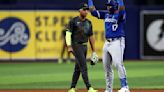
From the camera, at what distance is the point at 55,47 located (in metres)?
26.5

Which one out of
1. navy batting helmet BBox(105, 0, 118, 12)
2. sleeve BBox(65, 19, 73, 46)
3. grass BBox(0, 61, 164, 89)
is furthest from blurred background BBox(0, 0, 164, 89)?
navy batting helmet BBox(105, 0, 118, 12)

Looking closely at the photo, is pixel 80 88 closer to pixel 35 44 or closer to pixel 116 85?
pixel 116 85

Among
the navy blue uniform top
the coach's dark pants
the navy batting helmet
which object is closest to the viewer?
the navy batting helmet

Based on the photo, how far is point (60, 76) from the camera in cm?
1902

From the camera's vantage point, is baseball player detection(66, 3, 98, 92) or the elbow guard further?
baseball player detection(66, 3, 98, 92)

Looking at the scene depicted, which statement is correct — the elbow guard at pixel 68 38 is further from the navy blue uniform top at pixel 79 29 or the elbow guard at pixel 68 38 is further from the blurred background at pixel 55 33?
the blurred background at pixel 55 33

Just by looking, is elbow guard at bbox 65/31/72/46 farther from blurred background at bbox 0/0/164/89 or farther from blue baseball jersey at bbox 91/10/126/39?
blurred background at bbox 0/0/164/89

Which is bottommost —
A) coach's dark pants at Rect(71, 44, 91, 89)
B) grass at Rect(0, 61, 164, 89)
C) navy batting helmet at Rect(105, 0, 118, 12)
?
grass at Rect(0, 61, 164, 89)

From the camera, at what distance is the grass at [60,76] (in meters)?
16.2

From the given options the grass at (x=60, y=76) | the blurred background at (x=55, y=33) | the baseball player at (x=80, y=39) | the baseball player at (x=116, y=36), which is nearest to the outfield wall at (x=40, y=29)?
the blurred background at (x=55, y=33)

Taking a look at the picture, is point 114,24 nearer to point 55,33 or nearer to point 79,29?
point 79,29

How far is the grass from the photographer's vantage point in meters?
16.2

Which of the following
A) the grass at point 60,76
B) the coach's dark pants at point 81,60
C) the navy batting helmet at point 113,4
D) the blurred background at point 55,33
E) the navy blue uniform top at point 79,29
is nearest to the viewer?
the navy batting helmet at point 113,4

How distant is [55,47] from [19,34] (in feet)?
5.52
